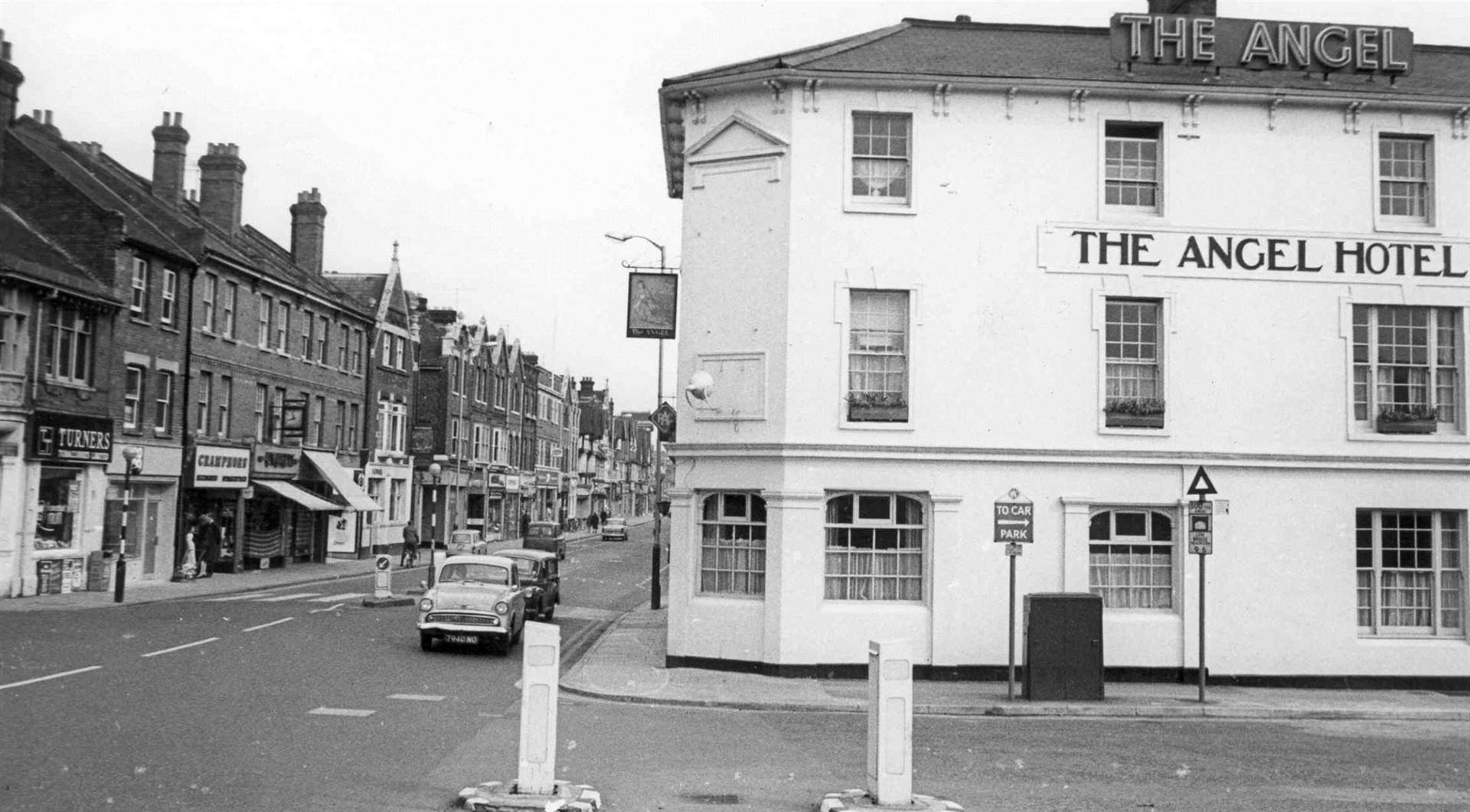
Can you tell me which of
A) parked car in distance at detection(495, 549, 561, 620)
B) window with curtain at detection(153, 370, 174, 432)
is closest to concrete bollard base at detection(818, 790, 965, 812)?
parked car in distance at detection(495, 549, 561, 620)

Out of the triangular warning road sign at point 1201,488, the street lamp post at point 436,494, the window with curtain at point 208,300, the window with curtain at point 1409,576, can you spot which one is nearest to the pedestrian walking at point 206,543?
the window with curtain at point 208,300

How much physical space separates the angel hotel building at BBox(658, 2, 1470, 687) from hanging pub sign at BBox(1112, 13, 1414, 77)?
0.18 feet

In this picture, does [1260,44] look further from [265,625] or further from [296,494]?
[296,494]

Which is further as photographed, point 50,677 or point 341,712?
point 50,677

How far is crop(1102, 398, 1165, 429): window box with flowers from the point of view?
19.5 m

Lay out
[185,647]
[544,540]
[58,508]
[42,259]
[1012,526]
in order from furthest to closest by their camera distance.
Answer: [544,540]
[42,259]
[58,508]
[185,647]
[1012,526]

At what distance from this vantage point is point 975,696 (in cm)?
1733

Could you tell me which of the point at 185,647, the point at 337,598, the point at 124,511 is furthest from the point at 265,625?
the point at 124,511

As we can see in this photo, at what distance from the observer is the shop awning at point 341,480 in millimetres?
44938

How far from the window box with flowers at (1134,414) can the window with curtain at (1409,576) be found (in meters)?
3.80

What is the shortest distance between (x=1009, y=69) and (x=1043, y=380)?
5.12 meters

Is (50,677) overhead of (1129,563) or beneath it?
beneath

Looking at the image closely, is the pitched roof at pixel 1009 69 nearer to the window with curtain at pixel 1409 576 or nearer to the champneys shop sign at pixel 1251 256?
the champneys shop sign at pixel 1251 256

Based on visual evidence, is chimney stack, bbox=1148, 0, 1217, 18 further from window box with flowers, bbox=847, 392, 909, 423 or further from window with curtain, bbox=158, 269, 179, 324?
window with curtain, bbox=158, 269, 179, 324
